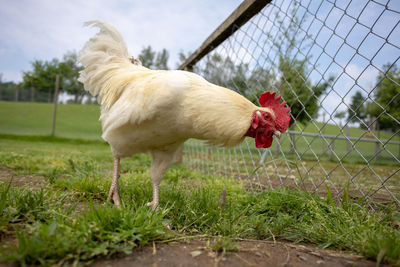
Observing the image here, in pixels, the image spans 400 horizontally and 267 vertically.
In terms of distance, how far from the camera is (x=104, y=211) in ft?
4.96

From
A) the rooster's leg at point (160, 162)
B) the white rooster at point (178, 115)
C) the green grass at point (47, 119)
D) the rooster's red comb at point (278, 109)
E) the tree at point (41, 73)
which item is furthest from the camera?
the tree at point (41, 73)

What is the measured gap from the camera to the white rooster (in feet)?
6.65

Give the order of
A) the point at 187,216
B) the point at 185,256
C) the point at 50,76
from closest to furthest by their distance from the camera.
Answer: the point at 185,256 < the point at 187,216 < the point at 50,76

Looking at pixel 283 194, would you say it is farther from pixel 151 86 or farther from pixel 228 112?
pixel 151 86

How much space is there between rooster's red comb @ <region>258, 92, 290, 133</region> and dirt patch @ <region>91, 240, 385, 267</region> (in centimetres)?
98

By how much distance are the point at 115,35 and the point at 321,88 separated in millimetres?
2721

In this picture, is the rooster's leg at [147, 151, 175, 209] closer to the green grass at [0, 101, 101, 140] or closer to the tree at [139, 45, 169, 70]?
the green grass at [0, 101, 101, 140]

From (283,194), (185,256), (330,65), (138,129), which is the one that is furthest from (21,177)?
(330,65)

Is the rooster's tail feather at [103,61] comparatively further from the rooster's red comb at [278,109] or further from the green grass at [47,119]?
the green grass at [47,119]

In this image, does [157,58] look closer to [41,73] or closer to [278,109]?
[41,73]

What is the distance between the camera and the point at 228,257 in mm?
1404

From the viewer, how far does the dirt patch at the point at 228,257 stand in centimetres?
131

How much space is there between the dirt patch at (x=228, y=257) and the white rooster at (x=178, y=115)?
71 centimetres

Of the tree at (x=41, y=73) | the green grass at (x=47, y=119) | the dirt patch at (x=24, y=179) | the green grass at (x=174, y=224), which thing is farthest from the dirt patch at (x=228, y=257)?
the tree at (x=41, y=73)
